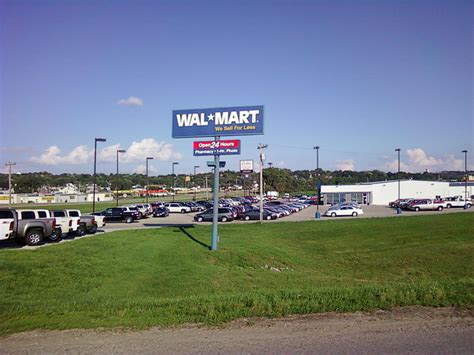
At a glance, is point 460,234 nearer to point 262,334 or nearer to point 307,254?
point 307,254

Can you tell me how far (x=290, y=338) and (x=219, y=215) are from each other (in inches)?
1713

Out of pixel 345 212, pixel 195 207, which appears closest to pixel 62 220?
pixel 345 212

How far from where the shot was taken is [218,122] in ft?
73.8

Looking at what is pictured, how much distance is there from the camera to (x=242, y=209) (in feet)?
180

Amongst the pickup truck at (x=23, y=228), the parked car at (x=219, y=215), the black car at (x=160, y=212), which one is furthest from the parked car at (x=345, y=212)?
the pickup truck at (x=23, y=228)

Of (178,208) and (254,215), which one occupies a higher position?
(254,215)

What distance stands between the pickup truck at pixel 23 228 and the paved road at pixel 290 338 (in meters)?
14.7

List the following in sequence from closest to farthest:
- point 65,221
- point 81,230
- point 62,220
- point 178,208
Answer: point 62,220
point 65,221
point 81,230
point 178,208

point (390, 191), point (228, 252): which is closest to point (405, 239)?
point (228, 252)

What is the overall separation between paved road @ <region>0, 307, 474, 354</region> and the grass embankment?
50 cm

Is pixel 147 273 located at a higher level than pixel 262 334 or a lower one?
lower

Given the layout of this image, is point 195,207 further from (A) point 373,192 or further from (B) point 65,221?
(B) point 65,221

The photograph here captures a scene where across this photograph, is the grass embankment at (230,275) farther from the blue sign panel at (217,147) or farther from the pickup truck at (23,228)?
the blue sign panel at (217,147)

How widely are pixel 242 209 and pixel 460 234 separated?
27.1 metres
